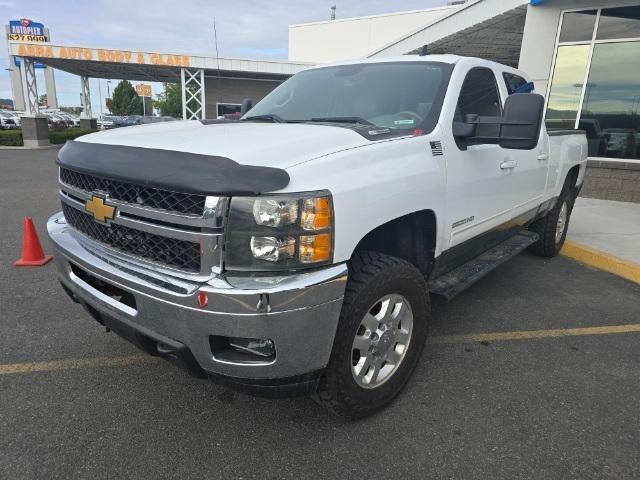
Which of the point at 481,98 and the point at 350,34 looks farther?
the point at 350,34

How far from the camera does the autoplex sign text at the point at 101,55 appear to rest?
20.0m

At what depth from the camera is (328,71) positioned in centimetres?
381

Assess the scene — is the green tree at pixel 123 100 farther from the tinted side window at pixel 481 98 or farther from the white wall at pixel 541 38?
the tinted side window at pixel 481 98

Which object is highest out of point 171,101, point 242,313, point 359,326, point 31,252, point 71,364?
point 171,101

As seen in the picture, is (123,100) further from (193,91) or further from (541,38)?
(541,38)

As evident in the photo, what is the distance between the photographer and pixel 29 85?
20.8 m

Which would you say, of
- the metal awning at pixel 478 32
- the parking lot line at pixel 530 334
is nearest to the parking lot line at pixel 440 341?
the parking lot line at pixel 530 334

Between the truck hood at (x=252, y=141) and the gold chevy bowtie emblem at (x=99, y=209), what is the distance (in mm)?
318

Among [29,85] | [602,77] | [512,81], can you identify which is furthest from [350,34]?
[512,81]

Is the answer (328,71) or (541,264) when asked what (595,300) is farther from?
(328,71)

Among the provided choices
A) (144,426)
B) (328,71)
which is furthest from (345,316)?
(328,71)

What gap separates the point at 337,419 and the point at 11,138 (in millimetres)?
24077

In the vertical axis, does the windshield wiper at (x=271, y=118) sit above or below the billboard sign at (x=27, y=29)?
below

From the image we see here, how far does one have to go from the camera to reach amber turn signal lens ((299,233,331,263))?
1.96m
